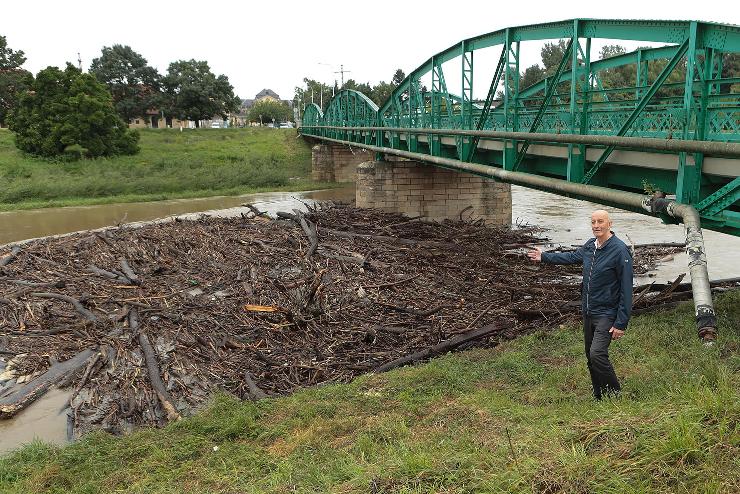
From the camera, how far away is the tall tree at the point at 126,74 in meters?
69.3

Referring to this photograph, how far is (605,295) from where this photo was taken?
204 inches

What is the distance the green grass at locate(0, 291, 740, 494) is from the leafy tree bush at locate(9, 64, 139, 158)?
43.7 metres

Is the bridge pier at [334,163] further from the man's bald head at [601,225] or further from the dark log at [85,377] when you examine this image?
the man's bald head at [601,225]

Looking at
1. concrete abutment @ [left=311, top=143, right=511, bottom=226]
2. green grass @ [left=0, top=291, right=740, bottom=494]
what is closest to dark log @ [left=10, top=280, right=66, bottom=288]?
green grass @ [left=0, top=291, right=740, bottom=494]

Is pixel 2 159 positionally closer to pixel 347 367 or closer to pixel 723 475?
pixel 347 367

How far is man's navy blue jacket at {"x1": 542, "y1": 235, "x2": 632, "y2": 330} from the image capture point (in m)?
5.07

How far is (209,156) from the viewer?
172ft

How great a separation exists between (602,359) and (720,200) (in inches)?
139

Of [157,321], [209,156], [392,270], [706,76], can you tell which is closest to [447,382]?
[706,76]

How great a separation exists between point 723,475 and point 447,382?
3939 mm

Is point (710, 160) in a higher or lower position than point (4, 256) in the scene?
higher

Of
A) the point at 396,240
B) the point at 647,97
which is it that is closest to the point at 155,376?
the point at 647,97

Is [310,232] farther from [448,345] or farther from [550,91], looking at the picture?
[448,345]

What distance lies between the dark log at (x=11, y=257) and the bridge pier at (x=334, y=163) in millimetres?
31058
